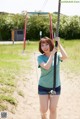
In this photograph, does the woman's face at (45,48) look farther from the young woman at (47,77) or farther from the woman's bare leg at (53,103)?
the woman's bare leg at (53,103)

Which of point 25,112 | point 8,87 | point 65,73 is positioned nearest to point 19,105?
point 25,112

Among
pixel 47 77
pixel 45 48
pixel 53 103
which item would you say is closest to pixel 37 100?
pixel 53 103

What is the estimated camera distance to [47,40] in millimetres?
6027

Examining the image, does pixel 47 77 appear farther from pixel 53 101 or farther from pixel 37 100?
pixel 37 100

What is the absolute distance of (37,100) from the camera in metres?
10.1

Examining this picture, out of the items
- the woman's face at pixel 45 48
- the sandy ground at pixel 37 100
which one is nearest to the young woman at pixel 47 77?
the woman's face at pixel 45 48

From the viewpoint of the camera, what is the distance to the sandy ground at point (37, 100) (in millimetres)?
8438

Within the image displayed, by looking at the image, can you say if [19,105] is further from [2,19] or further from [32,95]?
[2,19]

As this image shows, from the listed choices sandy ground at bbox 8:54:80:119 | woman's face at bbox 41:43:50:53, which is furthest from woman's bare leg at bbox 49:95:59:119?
sandy ground at bbox 8:54:80:119

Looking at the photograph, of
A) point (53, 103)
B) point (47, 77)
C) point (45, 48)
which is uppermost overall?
point (45, 48)

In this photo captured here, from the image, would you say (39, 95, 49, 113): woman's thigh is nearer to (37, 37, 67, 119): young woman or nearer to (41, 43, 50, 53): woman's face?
(37, 37, 67, 119): young woman

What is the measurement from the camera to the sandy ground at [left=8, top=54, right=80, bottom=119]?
27.7ft

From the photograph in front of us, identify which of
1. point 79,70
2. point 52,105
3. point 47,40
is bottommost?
point 79,70

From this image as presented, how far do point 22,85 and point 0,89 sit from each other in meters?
2.08
